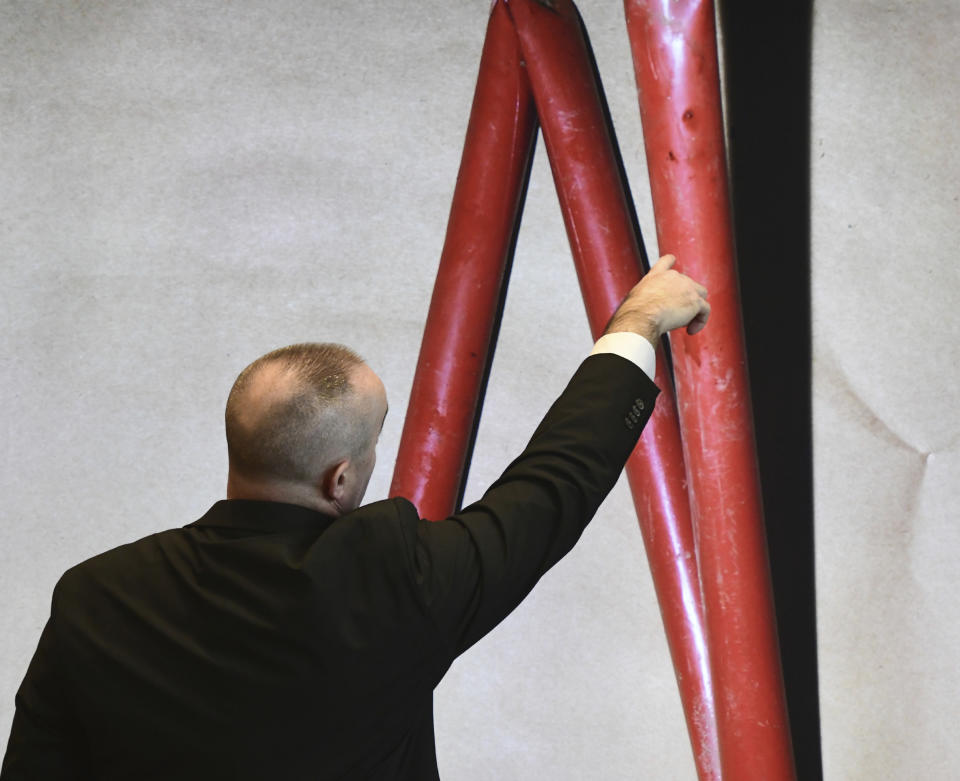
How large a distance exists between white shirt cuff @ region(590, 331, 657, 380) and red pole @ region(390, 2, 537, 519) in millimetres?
423

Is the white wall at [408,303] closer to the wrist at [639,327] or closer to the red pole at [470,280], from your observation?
the red pole at [470,280]

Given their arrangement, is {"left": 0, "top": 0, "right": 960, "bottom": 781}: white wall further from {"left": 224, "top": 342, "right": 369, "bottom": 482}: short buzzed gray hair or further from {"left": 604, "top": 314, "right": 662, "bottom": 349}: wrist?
{"left": 224, "top": 342, "right": 369, "bottom": 482}: short buzzed gray hair

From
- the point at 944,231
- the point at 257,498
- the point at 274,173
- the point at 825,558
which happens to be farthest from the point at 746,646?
the point at 274,173

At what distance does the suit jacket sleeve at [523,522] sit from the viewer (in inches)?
23.9

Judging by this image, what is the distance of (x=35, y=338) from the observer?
1235mm

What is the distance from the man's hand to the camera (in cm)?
71

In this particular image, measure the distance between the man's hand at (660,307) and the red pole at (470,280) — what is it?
1.17ft

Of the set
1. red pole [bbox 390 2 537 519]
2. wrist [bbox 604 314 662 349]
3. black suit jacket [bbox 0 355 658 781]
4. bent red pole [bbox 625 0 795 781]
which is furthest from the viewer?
red pole [bbox 390 2 537 519]

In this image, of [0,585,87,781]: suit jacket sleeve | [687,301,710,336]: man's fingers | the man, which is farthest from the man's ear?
[687,301,710,336]: man's fingers

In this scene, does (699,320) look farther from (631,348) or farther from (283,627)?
(283,627)

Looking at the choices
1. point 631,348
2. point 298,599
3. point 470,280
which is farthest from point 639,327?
point 470,280

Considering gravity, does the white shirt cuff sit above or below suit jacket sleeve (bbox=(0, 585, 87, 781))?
above

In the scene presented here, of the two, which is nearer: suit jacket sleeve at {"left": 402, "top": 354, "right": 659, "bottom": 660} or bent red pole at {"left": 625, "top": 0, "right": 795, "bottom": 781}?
suit jacket sleeve at {"left": 402, "top": 354, "right": 659, "bottom": 660}

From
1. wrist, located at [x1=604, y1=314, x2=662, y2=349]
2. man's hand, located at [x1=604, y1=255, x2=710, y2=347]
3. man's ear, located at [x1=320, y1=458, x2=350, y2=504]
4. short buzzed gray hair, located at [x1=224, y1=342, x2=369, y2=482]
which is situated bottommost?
man's ear, located at [x1=320, y1=458, x2=350, y2=504]
